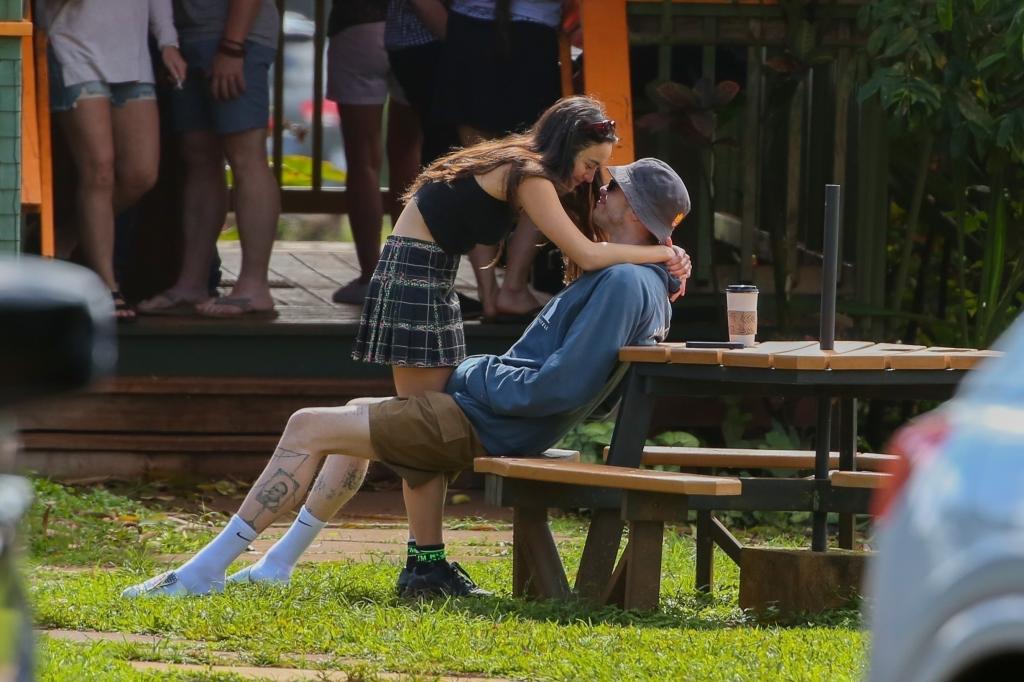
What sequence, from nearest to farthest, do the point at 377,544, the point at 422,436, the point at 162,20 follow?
the point at 422,436 < the point at 377,544 < the point at 162,20

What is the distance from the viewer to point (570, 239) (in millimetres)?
5422

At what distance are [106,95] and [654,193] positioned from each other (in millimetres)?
3392

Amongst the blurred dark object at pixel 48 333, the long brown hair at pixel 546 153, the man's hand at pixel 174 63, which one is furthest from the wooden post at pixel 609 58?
the blurred dark object at pixel 48 333

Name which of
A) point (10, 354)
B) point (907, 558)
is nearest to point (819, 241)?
point (907, 558)

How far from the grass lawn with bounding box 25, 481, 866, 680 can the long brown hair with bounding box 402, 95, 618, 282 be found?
1.14m

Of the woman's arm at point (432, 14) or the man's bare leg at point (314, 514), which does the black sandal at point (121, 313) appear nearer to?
the woman's arm at point (432, 14)

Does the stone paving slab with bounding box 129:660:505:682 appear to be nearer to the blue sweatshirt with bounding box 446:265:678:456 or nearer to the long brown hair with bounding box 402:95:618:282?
the blue sweatshirt with bounding box 446:265:678:456

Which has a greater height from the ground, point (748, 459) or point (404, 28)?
point (404, 28)

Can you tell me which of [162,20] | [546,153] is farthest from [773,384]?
[162,20]

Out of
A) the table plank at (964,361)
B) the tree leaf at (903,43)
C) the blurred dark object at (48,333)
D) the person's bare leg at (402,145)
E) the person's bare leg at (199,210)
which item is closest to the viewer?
the blurred dark object at (48,333)

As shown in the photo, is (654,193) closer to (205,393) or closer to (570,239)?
(570,239)

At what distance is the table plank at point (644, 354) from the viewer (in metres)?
5.20

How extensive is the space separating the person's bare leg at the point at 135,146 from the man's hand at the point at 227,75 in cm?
31

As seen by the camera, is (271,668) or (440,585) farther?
(440,585)
